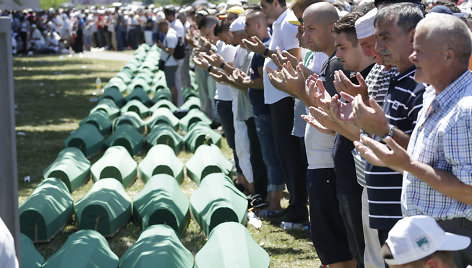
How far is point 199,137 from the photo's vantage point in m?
10.9

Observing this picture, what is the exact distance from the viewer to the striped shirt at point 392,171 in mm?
3740

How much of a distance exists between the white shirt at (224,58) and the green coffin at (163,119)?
2467 mm

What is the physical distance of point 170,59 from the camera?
14.3m

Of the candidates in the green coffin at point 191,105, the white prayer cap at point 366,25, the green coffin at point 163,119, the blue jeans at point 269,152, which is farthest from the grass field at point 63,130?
the white prayer cap at point 366,25

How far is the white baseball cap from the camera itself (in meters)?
2.62

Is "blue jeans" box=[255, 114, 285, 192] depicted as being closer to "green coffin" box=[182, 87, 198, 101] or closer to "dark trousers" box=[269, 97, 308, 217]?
"dark trousers" box=[269, 97, 308, 217]

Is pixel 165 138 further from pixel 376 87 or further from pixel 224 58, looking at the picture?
pixel 376 87

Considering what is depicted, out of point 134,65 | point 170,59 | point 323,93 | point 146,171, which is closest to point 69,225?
point 146,171

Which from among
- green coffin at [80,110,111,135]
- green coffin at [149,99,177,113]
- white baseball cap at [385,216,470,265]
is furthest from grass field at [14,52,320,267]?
white baseball cap at [385,216,470,265]

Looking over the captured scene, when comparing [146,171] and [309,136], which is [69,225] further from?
[309,136]

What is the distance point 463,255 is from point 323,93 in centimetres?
157

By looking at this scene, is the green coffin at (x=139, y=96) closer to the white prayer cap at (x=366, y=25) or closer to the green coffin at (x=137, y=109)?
the green coffin at (x=137, y=109)

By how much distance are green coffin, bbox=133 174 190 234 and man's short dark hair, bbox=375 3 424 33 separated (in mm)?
3472

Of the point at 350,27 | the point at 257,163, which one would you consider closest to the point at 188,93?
the point at 257,163
